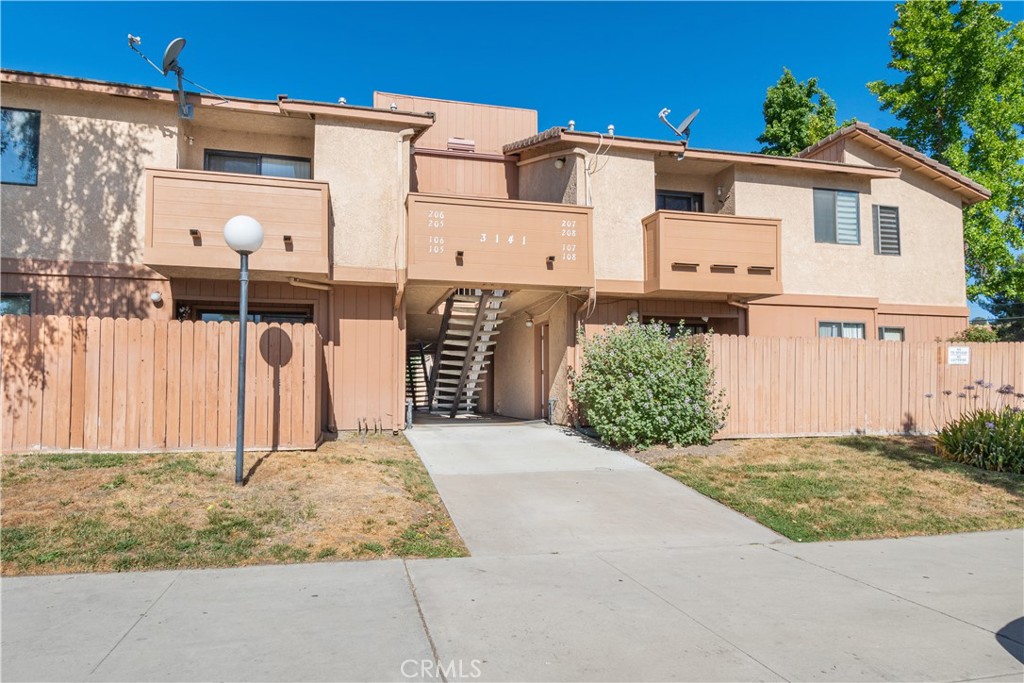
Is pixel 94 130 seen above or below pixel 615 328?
above

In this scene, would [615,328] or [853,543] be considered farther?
[615,328]

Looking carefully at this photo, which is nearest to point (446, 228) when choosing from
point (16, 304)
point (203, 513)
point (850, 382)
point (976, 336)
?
point (203, 513)

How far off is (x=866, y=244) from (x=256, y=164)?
572 inches

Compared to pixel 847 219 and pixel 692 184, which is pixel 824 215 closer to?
pixel 847 219

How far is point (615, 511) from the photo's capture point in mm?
8375

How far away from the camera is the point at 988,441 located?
10930 millimetres

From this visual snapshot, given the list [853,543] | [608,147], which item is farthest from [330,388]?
[853,543]

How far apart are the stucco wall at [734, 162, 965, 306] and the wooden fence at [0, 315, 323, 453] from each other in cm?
1109

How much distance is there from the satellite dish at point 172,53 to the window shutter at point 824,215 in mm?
14140

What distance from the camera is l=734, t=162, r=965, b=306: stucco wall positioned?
644 inches

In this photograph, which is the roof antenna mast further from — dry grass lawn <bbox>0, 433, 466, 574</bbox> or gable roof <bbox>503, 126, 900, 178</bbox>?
dry grass lawn <bbox>0, 433, 466, 574</bbox>

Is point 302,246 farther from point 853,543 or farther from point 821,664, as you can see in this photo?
point 821,664

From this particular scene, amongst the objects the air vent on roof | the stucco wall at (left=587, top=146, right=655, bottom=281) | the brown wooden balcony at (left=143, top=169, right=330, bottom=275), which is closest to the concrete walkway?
the brown wooden balcony at (left=143, top=169, right=330, bottom=275)

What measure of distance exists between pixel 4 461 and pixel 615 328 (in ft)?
33.3
